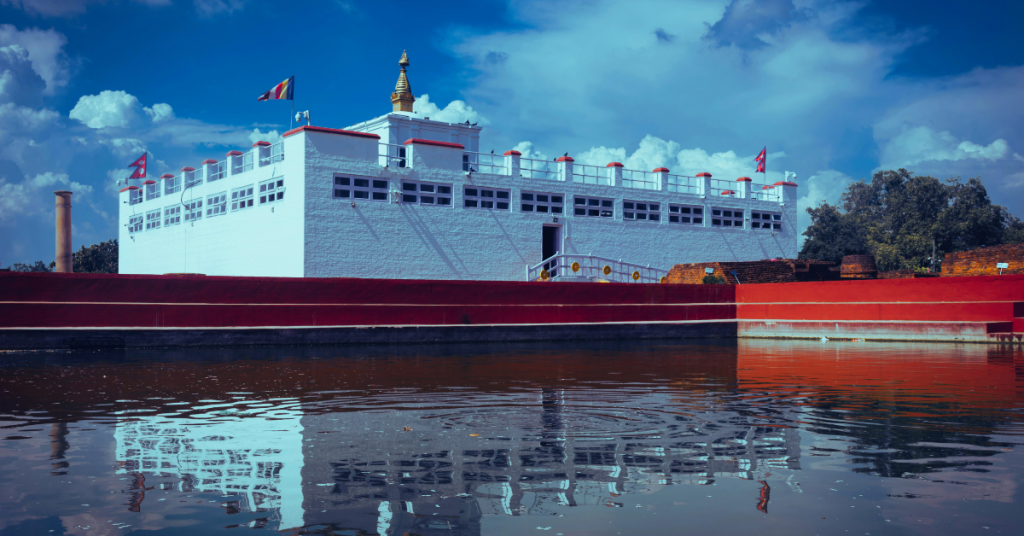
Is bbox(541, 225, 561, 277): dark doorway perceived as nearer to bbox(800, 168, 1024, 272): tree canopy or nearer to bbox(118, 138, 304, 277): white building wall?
bbox(118, 138, 304, 277): white building wall

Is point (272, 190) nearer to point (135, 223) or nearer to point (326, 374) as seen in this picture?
point (135, 223)

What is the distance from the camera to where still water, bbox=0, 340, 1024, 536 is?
14.5 feet

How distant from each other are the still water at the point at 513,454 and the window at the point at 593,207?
21.6 m

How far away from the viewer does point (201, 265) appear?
109ft

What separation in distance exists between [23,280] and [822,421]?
58.5 ft

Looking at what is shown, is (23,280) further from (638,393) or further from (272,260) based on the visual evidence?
(638,393)

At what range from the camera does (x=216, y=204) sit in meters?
32.6

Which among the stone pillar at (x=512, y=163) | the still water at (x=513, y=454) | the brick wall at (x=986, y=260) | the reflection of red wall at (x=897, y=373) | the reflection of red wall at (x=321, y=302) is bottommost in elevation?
the reflection of red wall at (x=897, y=373)

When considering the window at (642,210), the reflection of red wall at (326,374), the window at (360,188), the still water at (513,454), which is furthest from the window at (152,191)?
the still water at (513,454)

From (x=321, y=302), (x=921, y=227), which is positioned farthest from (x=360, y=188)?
(x=921, y=227)

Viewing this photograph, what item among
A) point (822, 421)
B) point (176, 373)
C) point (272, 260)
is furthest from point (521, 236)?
point (822, 421)

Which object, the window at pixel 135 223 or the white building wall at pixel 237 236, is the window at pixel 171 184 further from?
the window at pixel 135 223

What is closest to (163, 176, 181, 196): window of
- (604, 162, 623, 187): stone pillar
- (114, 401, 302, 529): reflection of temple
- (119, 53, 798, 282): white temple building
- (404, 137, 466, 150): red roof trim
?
(119, 53, 798, 282): white temple building

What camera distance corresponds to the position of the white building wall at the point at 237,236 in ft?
89.5
